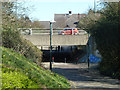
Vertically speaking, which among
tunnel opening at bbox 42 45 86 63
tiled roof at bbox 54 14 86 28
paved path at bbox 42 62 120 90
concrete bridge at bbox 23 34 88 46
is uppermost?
tiled roof at bbox 54 14 86 28

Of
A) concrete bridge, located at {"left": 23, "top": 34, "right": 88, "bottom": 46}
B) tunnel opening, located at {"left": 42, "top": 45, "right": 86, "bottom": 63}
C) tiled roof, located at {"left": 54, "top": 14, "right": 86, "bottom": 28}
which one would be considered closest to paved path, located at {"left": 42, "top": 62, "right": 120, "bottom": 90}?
concrete bridge, located at {"left": 23, "top": 34, "right": 88, "bottom": 46}

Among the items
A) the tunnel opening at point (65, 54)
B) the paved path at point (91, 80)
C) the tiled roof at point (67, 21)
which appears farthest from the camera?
the tiled roof at point (67, 21)

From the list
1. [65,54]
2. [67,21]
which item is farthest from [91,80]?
[67,21]

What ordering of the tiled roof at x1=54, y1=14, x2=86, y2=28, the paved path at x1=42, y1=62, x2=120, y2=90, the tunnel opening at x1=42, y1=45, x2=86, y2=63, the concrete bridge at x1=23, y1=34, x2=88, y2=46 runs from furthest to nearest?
the tiled roof at x1=54, y1=14, x2=86, y2=28 < the tunnel opening at x1=42, y1=45, x2=86, y2=63 < the concrete bridge at x1=23, y1=34, x2=88, y2=46 < the paved path at x1=42, y1=62, x2=120, y2=90

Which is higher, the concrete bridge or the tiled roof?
the tiled roof

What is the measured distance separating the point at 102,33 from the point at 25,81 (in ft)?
13.4

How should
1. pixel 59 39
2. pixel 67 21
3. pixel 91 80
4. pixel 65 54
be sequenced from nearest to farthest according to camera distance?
pixel 91 80
pixel 59 39
pixel 65 54
pixel 67 21

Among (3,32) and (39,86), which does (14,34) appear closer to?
(3,32)

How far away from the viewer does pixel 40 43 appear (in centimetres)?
3088

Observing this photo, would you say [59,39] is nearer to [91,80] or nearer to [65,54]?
[65,54]

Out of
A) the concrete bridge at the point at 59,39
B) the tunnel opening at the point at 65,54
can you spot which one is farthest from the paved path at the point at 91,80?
the tunnel opening at the point at 65,54

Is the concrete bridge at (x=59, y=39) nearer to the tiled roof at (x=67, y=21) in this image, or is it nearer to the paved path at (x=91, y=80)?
the paved path at (x=91, y=80)

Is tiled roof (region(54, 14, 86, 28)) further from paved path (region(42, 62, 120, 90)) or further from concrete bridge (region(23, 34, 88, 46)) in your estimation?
paved path (region(42, 62, 120, 90))

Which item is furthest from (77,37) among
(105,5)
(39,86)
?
(39,86)
